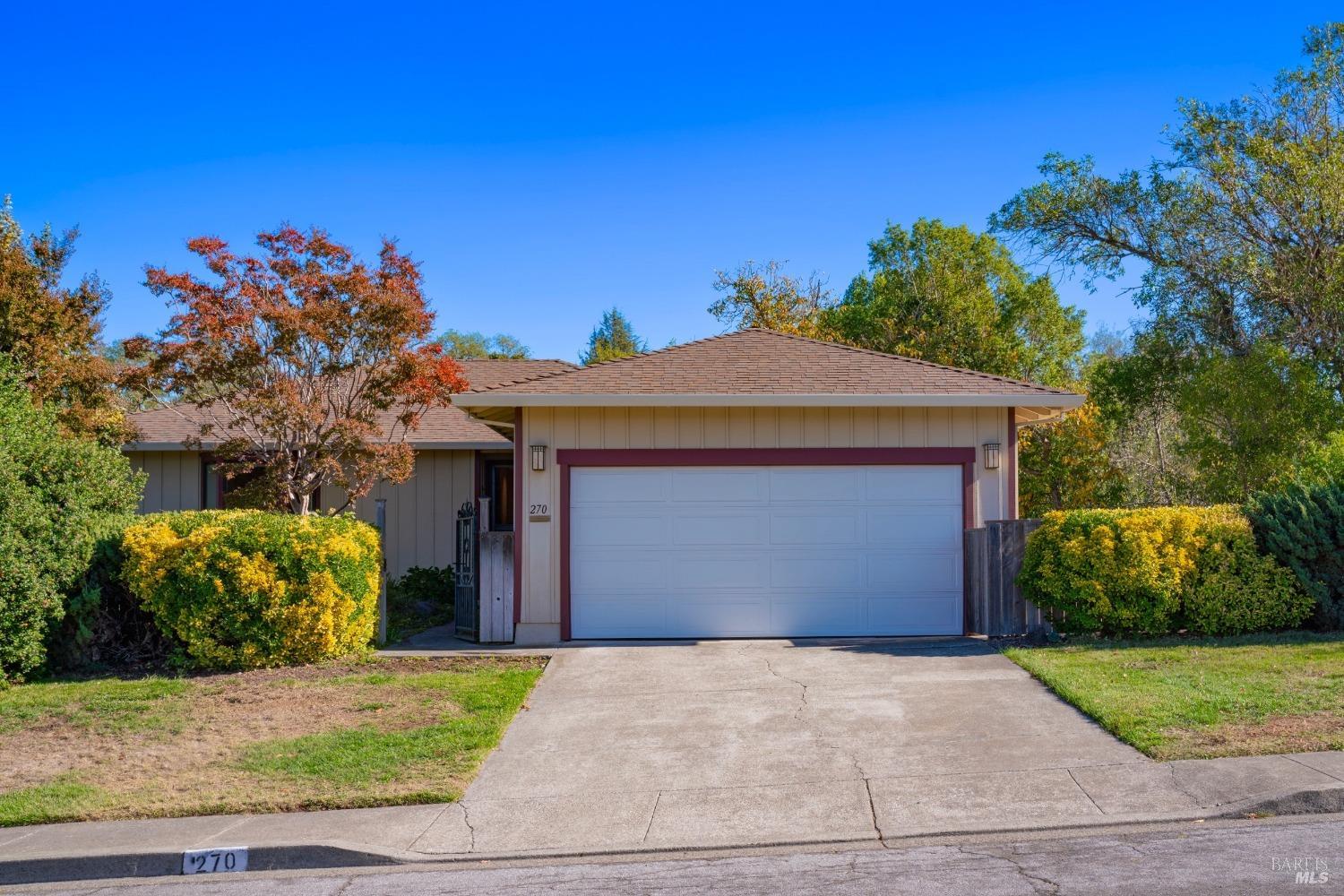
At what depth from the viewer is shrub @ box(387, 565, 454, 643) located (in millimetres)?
13966

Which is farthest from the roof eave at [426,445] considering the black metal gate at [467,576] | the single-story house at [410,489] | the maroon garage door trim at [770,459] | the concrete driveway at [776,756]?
the concrete driveway at [776,756]

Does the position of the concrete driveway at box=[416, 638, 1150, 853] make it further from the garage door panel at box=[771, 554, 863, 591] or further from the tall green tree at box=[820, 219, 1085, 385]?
the tall green tree at box=[820, 219, 1085, 385]

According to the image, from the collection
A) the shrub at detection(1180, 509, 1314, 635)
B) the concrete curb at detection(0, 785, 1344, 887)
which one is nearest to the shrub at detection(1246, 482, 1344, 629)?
the shrub at detection(1180, 509, 1314, 635)

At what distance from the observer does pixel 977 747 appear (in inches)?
285

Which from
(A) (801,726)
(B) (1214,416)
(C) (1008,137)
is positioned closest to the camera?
(A) (801,726)

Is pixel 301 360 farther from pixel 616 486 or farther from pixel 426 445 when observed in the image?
pixel 616 486

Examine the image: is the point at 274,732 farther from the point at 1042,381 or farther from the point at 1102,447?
the point at 1042,381

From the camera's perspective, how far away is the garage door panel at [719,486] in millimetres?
12086

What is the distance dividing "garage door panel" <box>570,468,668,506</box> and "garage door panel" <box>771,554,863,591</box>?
160 cm

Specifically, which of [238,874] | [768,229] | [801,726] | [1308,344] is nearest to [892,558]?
[801,726]

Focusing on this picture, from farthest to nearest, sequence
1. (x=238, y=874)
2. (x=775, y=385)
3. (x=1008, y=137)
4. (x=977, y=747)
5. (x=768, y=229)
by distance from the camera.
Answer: (x=768, y=229), (x=1008, y=137), (x=775, y=385), (x=977, y=747), (x=238, y=874)

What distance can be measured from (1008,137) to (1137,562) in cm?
1158

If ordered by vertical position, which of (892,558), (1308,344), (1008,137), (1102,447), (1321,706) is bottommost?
(1321,706)

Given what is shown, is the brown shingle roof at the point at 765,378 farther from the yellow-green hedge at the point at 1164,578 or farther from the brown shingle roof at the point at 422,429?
the brown shingle roof at the point at 422,429
